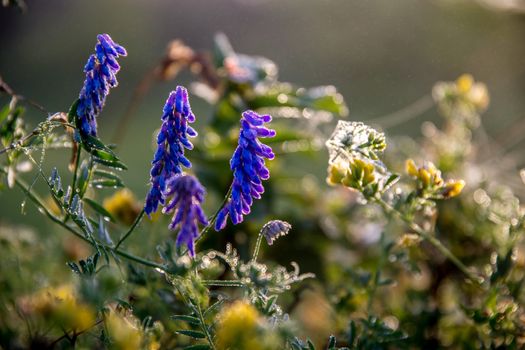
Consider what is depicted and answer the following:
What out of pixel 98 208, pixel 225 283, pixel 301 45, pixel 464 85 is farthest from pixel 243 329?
pixel 301 45

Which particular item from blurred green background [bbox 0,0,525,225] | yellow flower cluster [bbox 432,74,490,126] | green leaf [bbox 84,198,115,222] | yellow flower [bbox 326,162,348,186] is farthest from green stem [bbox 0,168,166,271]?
blurred green background [bbox 0,0,525,225]

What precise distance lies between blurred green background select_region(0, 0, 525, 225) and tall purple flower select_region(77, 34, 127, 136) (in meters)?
3.22

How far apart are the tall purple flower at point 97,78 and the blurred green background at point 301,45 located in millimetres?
3219

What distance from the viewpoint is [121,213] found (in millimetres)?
1364

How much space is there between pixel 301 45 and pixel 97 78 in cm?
495

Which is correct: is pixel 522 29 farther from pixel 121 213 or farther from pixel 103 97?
pixel 103 97

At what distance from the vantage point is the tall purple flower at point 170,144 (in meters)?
0.80

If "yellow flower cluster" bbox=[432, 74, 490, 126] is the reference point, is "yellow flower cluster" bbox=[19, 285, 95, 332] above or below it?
below

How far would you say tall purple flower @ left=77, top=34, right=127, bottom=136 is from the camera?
0.83 m

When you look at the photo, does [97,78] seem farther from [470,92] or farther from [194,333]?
[470,92]

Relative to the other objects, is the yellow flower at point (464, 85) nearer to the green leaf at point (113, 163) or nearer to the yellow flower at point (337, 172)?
the yellow flower at point (337, 172)

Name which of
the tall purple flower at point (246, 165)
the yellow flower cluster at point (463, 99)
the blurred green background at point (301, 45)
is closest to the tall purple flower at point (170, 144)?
the tall purple flower at point (246, 165)

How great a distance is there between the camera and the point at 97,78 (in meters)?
0.84

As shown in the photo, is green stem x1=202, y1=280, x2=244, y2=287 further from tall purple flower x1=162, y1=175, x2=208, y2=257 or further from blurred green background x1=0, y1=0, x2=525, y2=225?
blurred green background x1=0, y1=0, x2=525, y2=225
